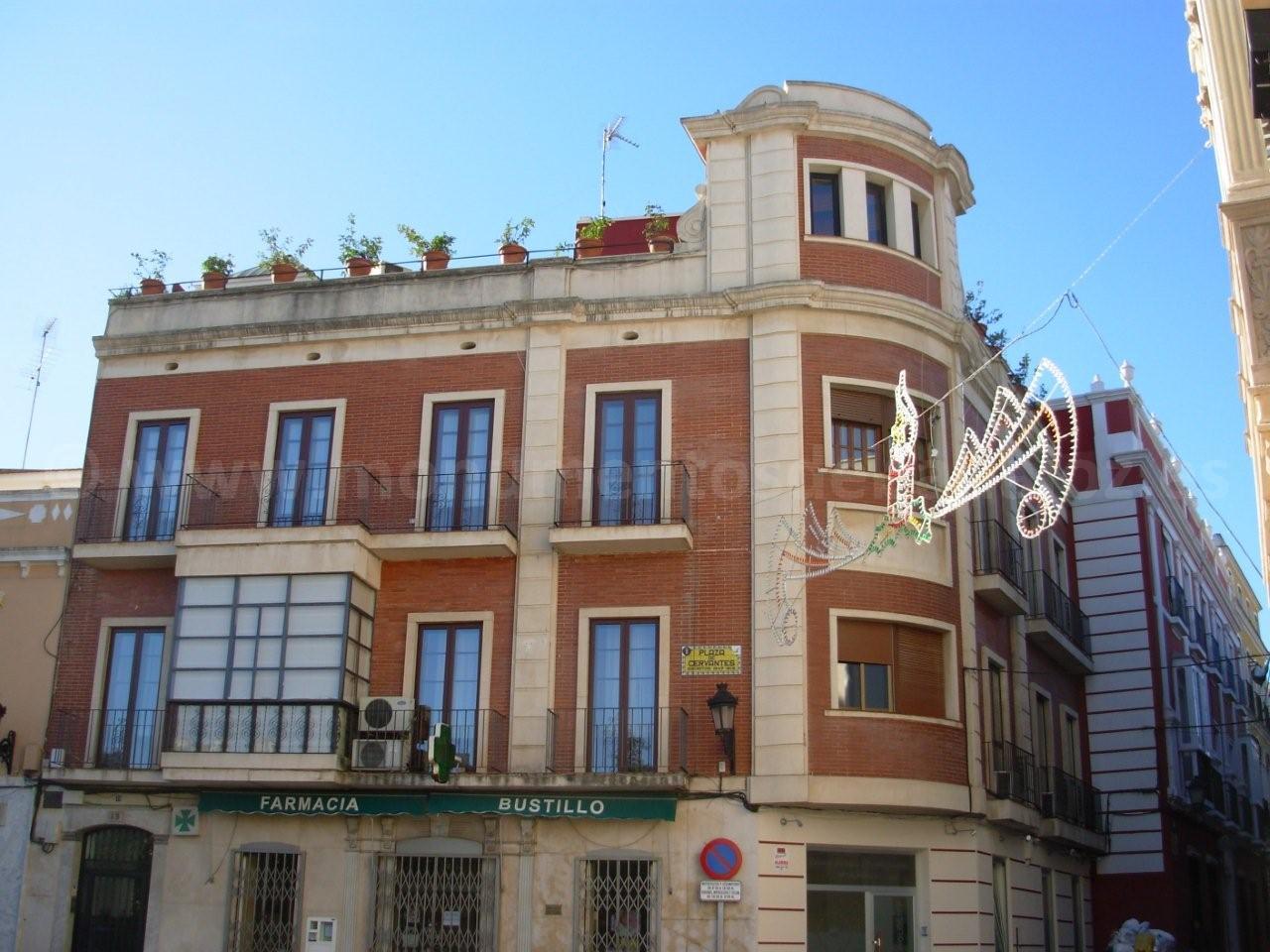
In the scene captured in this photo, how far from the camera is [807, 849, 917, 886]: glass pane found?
18969 millimetres

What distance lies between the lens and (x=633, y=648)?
65.6 ft

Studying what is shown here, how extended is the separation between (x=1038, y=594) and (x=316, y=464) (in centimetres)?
1216

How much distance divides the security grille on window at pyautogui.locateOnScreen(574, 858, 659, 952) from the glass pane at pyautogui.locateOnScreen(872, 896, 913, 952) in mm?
2909

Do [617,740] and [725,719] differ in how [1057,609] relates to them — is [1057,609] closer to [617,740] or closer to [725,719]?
[725,719]

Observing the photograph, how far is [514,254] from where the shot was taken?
2262 centimetres

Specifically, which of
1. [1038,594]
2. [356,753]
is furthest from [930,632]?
[356,753]

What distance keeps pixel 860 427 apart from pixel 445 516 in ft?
20.1

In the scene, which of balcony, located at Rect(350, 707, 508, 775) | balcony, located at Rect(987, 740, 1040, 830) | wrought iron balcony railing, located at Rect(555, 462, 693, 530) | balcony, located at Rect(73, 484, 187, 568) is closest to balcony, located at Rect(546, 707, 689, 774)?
balcony, located at Rect(350, 707, 508, 775)

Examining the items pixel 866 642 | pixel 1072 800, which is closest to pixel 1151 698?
pixel 1072 800

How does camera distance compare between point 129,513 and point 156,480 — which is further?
point 156,480

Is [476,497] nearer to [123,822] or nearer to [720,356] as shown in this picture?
[720,356]

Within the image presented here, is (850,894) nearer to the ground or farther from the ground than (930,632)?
nearer to the ground

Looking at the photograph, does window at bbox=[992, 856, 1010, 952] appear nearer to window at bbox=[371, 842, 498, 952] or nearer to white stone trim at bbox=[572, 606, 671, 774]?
white stone trim at bbox=[572, 606, 671, 774]

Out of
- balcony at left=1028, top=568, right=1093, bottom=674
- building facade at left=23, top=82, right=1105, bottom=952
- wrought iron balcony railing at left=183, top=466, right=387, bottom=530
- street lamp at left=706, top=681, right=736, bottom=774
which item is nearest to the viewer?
street lamp at left=706, top=681, right=736, bottom=774
